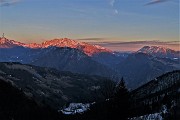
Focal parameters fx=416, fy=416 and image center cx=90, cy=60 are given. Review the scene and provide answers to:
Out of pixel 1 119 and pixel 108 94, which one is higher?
pixel 108 94

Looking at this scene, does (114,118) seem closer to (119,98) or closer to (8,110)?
(119,98)

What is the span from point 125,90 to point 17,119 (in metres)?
103

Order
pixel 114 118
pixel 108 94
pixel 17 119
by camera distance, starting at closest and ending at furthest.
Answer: pixel 114 118, pixel 108 94, pixel 17 119

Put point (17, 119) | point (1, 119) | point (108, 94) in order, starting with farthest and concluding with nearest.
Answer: point (17, 119)
point (1, 119)
point (108, 94)

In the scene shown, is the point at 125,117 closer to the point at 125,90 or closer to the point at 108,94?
the point at 125,90

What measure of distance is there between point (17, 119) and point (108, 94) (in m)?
81.2

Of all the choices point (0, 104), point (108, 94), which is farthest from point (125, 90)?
point (0, 104)

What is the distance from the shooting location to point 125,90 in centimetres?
9094

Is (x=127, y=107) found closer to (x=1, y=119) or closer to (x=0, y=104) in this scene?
(x=1, y=119)

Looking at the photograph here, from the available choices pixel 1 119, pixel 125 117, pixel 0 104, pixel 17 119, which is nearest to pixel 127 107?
pixel 125 117

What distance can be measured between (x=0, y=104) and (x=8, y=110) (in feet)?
20.6

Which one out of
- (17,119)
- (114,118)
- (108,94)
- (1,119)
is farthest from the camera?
(17,119)

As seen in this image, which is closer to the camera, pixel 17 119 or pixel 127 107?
pixel 127 107

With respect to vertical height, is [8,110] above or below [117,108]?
below
